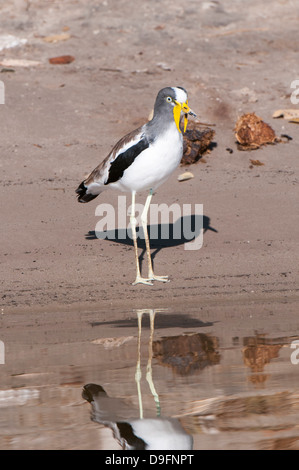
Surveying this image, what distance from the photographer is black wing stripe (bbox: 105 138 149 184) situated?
754cm

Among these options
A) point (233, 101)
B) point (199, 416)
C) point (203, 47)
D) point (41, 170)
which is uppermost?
point (203, 47)

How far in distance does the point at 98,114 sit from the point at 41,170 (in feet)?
5.72

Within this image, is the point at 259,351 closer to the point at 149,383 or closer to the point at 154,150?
the point at 149,383

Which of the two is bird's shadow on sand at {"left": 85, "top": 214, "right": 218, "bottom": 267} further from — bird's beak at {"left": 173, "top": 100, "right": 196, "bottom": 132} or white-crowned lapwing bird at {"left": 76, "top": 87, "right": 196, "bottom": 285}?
bird's beak at {"left": 173, "top": 100, "right": 196, "bottom": 132}

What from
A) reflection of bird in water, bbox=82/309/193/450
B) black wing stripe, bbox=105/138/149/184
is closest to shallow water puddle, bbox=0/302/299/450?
reflection of bird in water, bbox=82/309/193/450

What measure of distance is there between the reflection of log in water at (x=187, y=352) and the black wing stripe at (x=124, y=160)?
84.3 inches

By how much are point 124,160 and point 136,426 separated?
378 centimetres

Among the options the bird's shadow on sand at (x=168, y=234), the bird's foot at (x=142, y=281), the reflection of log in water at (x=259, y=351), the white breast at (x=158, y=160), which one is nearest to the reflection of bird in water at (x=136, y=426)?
the reflection of log in water at (x=259, y=351)

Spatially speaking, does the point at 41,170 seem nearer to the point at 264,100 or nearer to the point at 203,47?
the point at 264,100

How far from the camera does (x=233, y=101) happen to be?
11594 mm

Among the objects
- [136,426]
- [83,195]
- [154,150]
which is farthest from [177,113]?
[136,426]

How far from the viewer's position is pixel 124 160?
302 inches

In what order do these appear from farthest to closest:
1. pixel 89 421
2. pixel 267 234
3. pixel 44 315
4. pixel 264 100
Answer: pixel 264 100, pixel 267 234, pixel 44 315, pixel 89 421

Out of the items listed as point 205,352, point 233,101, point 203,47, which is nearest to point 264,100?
point 233,101
